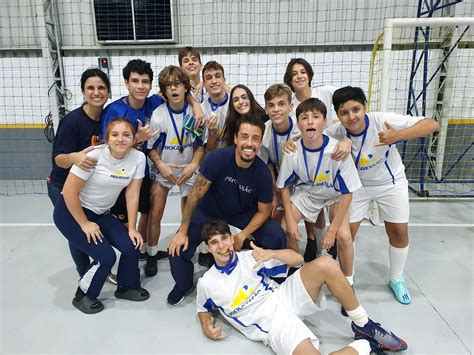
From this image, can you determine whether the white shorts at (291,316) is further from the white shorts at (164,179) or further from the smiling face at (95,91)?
the smiling face at (95,91)

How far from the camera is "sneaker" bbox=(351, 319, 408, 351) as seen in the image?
1846 mm

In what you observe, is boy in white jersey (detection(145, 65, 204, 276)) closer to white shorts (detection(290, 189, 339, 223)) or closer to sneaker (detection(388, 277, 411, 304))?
white shorts (detection(290, 189, 339, 223))

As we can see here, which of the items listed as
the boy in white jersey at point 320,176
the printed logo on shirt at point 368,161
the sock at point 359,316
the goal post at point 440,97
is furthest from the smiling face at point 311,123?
the goal post at point 440,97

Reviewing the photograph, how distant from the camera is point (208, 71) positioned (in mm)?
2598

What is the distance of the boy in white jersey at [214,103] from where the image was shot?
2584 millimetres

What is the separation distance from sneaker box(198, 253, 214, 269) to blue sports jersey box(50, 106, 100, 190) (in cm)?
131

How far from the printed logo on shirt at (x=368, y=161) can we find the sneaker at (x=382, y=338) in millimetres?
991

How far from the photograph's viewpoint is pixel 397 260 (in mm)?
2473

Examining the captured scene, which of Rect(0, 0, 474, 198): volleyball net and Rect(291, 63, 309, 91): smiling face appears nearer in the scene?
Rect(291, 63, 309, 91): smiling face

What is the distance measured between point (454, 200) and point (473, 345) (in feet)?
9.78

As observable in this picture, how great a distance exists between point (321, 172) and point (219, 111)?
38.6 inches

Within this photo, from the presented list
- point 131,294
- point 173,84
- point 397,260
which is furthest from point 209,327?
point 173,84

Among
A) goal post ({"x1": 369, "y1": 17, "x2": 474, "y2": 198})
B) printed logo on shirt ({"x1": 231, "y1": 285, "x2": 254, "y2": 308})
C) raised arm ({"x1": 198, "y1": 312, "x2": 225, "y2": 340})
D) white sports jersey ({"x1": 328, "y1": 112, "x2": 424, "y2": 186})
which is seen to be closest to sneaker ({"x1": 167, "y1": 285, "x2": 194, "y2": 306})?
raised arm ({"x1": 198, "y1": 312, "x2": 225, "y2": 340})

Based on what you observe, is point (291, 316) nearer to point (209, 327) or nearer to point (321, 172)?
point (209, 327)
